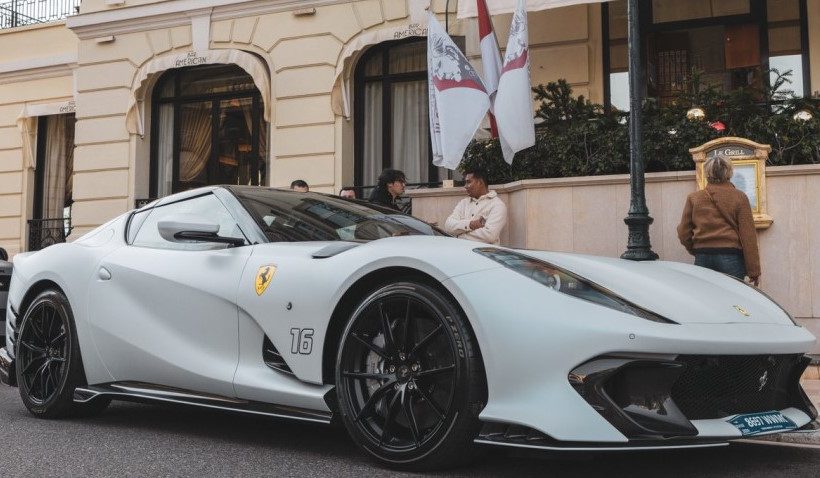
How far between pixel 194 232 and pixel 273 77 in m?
9.94

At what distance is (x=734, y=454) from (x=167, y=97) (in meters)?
13.2

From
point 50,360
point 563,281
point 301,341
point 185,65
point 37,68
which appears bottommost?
point 50,360

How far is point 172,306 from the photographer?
4414 millimetres

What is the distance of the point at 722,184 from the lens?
7.40 m

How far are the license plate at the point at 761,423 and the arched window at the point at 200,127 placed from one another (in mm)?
12510

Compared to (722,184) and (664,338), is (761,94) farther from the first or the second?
(664,338)

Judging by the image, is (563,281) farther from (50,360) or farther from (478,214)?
(478,214)

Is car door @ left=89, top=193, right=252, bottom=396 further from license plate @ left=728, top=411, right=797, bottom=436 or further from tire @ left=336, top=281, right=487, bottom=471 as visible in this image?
license plate @ left=728, top=411, right=797, bottom=436

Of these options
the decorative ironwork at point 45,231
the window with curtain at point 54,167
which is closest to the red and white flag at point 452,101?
the decorative ironwork at point 45,231

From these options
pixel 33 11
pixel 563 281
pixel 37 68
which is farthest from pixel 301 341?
pixel 33 11

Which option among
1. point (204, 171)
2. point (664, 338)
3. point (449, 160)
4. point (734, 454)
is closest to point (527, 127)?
point (449, 160)

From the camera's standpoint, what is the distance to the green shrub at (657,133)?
862 cm

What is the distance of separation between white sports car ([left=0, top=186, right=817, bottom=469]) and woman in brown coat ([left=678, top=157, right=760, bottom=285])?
3.11m

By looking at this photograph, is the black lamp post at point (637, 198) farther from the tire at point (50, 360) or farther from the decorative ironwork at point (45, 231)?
the decorative ironwork at point (45, 231)
